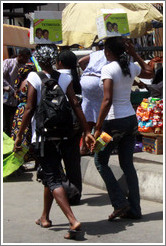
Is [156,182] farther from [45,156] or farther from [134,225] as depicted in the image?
[45,156]

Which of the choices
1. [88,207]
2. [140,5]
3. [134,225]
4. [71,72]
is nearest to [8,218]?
[88,207]

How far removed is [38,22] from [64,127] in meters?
2.25

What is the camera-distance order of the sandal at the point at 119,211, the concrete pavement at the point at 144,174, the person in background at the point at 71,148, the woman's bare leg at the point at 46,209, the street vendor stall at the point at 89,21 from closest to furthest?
1. the woman's bare leg at the point at 46,209
2. the sandal at the point at 119,211
3. the person in background at the point at 71,148
4. the concrete pavement at the point at 144,174
5. the street vendor stall at the point at 89,21

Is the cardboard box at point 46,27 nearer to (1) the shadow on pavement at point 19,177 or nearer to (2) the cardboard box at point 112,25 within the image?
(2) the cardboard box at point 112,25

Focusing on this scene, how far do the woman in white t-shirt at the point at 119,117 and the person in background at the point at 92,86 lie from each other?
63.3 inches

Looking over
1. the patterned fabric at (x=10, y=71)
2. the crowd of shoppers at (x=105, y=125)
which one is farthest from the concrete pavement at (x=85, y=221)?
the patterned fabric at (x=10, y=71)

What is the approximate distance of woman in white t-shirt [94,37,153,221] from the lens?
18.0 feet

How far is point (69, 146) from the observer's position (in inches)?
233

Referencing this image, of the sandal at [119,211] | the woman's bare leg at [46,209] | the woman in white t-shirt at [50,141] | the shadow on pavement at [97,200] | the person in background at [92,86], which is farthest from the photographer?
the person in background at [92,86]

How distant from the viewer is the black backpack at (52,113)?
514 centimetres

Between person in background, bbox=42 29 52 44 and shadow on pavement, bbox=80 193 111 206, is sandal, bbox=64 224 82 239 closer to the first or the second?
shadow on pavement, bbox=80 193 111 206

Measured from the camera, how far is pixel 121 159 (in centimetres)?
585

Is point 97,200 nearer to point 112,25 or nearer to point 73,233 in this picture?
point 73,233

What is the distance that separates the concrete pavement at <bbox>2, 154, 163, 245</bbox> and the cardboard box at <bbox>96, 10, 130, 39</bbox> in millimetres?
1909
